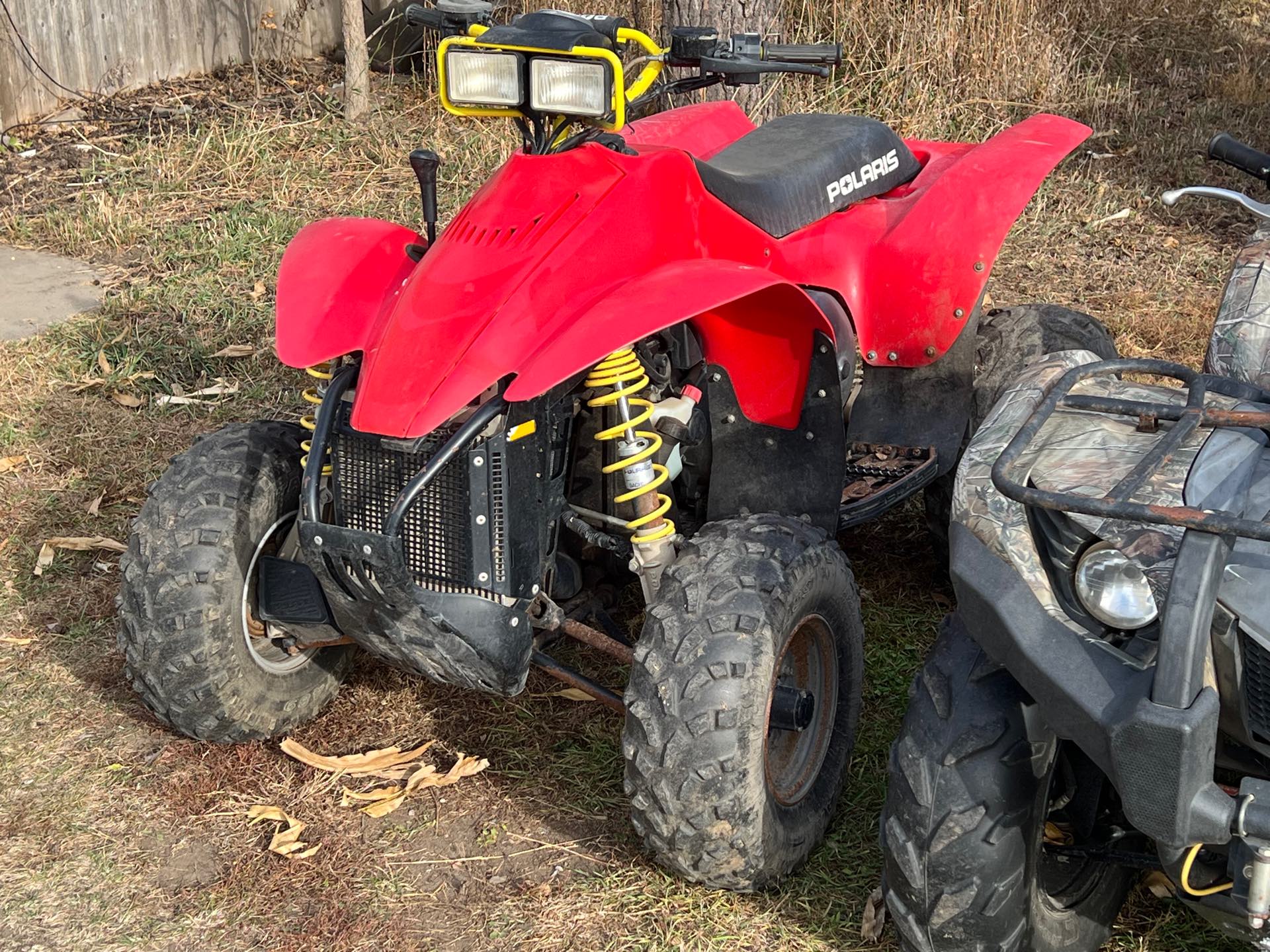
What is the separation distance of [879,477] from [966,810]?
5.59 feet

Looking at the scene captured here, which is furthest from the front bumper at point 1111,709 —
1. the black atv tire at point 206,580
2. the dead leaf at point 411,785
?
the black atv tire at point 206,580

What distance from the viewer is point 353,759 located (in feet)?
11.9

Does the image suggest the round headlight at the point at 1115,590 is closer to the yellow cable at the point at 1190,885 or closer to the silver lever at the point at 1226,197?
the yellow cable at the point at 1190,885

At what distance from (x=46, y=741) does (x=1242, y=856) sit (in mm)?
2881

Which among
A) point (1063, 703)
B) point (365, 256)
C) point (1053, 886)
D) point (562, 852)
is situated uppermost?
point (365, 256)

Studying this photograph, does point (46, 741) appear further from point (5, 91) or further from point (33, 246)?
point (5, 91)

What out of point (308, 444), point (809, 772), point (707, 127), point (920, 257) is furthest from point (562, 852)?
point (707, 127)

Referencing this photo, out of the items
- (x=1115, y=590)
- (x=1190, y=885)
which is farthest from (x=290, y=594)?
(x=1190, y=885)

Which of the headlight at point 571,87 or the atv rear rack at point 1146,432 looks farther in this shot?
the headlight at point 571,87

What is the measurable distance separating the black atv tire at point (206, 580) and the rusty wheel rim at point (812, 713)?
48.4 inches

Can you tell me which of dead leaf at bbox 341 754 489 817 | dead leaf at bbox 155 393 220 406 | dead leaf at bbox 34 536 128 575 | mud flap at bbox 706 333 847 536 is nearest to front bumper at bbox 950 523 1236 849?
mud flap at bbox 706 333 847 536

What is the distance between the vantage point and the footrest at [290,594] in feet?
10.7

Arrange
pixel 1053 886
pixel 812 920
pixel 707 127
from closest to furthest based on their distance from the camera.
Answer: pixel 1053 886 < pixel 812 920 < pixel 707 127

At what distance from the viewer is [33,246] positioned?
7043 mm
